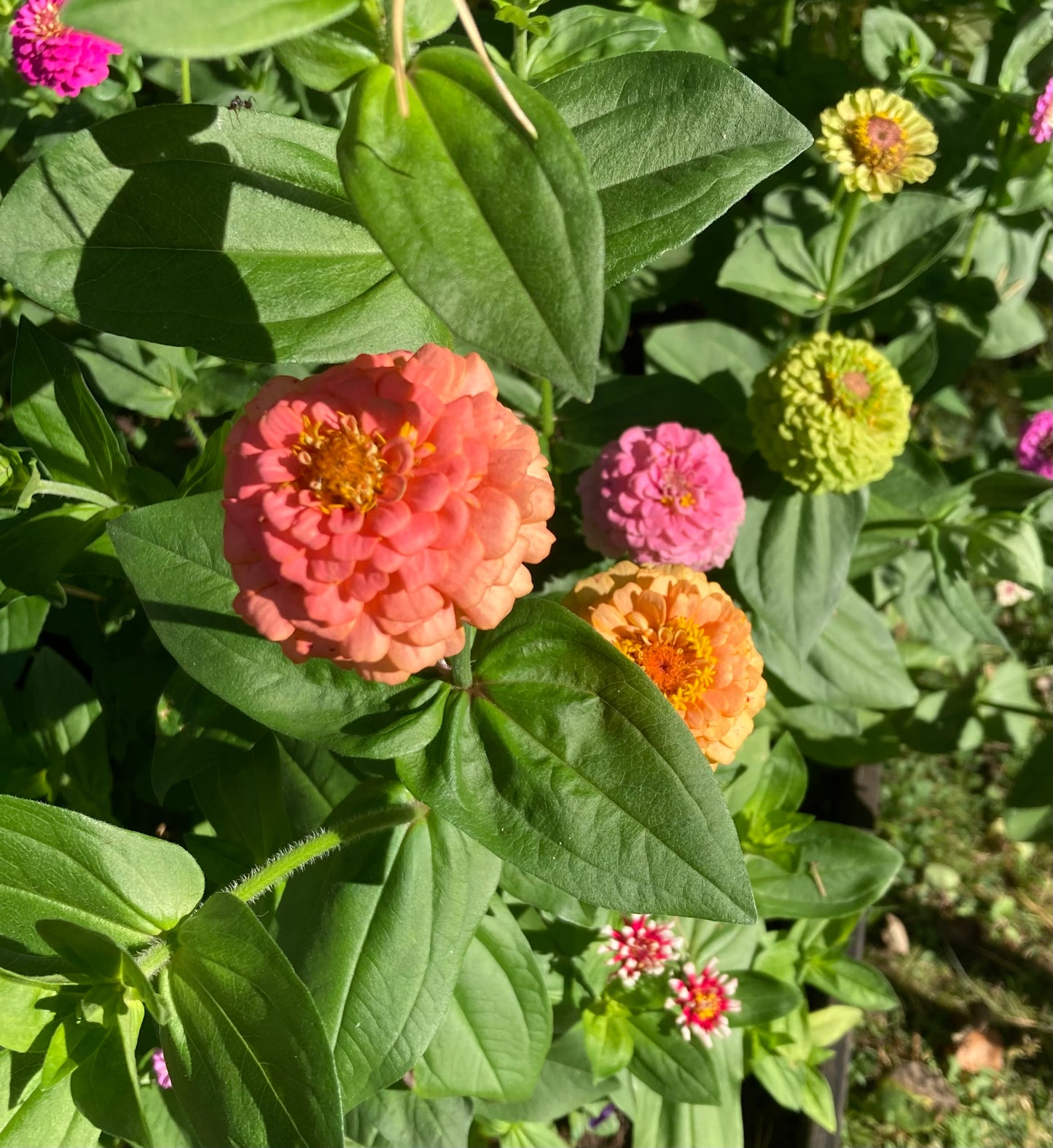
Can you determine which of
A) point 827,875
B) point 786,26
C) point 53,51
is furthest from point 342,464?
point 786,26

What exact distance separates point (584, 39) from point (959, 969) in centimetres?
199

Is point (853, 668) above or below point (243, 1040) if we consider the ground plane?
below

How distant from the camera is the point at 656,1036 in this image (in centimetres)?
147

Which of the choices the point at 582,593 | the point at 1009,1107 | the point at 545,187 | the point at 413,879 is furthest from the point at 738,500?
the point at 1009,1107

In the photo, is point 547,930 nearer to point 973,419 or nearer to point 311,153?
point 311,153

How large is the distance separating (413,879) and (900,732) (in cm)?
123

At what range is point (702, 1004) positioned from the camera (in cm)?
139

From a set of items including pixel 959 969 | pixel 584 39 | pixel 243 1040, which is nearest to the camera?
pixel 243 1040

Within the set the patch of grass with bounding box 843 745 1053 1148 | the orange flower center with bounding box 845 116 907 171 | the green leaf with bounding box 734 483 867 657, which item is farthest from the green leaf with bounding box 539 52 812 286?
the patch of grass with bounding box 843 745 1053 1148

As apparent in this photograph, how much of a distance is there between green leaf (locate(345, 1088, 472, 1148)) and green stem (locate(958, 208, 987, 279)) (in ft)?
5.34

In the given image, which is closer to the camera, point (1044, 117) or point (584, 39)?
point (584, 39)

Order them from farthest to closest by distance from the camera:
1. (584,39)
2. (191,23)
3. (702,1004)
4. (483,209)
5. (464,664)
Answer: (702,1004)
(584,39)
(464,664)
(483,209)
(191,23)

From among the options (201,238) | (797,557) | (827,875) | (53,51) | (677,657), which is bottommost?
(827,875)

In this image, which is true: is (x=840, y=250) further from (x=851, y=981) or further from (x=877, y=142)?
(x=851, y=981)
